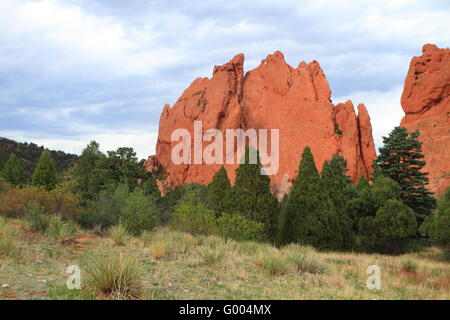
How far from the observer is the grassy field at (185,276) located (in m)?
6.87

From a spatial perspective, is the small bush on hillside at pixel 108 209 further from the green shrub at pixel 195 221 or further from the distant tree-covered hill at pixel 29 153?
the distant tree-covered hill at pixel 29 153

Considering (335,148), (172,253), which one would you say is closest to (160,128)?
(335,148)

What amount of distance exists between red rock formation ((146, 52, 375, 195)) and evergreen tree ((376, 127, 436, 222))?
32051mm

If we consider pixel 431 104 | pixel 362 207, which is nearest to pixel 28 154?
pixel 362 207

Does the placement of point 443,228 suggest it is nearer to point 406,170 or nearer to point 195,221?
point 406,170

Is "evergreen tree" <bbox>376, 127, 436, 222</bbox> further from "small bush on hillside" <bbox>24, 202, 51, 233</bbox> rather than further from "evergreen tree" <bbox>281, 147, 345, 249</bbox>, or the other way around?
"small bush on hillside" <bbox>24, 202, 51, 233</bbox>

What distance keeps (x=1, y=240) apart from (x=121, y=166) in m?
16.6

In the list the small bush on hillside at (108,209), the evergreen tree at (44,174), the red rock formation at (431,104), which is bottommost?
the small bush on hillside at (108,209)

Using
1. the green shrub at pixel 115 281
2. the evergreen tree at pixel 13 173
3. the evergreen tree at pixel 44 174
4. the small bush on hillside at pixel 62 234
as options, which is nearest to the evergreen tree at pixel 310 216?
the small bush on hillside at pixel 62 234

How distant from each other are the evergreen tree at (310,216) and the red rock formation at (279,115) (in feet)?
135

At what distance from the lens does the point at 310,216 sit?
2069 cm

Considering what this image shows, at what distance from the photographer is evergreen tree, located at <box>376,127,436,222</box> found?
2925 cm

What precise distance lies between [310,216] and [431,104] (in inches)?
2319
